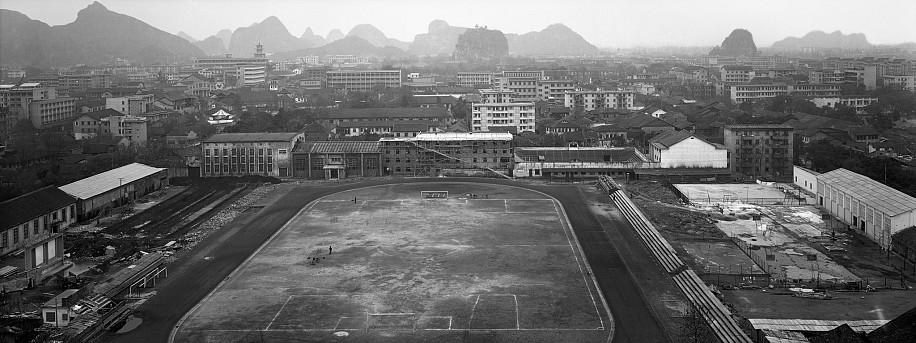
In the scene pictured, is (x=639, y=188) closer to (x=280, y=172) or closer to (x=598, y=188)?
(x=598, y=188)

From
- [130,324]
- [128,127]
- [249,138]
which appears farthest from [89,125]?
[130,324]

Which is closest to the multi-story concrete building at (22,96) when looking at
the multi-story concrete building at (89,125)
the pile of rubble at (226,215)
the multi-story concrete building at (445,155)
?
the multi-story concrete building at (89,125)

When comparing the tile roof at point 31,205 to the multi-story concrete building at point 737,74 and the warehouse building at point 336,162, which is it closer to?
the warehouse building at point 336,162

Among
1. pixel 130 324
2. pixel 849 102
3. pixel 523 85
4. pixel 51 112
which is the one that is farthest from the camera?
pixel 523 85

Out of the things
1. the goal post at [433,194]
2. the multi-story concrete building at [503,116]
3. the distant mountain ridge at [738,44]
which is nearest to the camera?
the goal post at [433,194]

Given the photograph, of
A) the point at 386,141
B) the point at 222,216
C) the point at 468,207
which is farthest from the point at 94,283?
the point at 386,141

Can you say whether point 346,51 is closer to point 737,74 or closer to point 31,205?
point 737,74

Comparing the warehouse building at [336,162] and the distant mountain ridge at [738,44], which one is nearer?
the warehouse building at [336,162]
